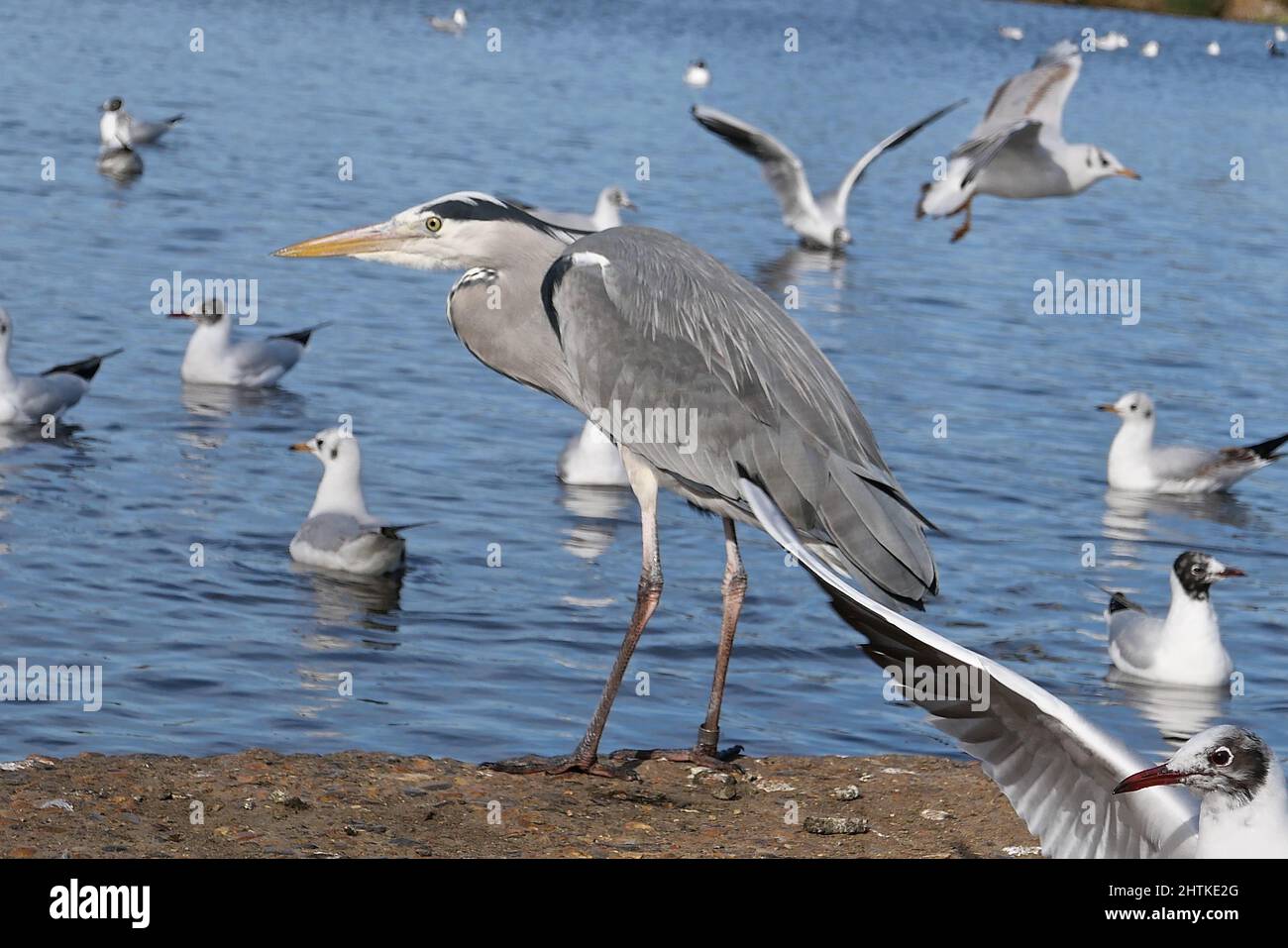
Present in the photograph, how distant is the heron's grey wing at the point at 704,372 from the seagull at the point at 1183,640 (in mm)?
3447

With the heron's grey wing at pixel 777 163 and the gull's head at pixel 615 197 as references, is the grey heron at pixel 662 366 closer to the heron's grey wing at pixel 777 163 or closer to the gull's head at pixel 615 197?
the gull's head at pixel 615 197

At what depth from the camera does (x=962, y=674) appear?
489cm

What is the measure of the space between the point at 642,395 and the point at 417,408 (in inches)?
328

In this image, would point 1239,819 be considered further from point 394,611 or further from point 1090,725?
point 394,611

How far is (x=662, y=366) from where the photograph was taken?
703 cm

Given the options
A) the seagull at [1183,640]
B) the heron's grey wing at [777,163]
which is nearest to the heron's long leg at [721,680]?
the seagull at [1183,640]

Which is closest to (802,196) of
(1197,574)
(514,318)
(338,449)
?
(338,449)

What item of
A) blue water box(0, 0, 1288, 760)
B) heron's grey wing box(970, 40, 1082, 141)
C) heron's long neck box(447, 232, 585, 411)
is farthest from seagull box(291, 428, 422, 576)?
heron's grey wing box(970, 40, 1082, 141)

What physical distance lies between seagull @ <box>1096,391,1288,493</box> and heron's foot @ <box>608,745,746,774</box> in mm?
7553

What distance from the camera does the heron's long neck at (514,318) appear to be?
285 inches

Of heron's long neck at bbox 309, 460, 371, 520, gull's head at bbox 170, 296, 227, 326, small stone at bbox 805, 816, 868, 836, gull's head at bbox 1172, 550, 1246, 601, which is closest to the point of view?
small stone at bbox 805, 816, 868, 836

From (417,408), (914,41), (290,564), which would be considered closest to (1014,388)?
(417,408)

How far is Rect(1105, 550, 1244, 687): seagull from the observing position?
996 centimetres

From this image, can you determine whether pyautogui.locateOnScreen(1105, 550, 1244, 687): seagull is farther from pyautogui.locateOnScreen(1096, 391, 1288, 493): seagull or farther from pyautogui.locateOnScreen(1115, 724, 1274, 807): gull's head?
pyautogui.locateOnScreen(1115, 724, 1274, 807): gull's head
